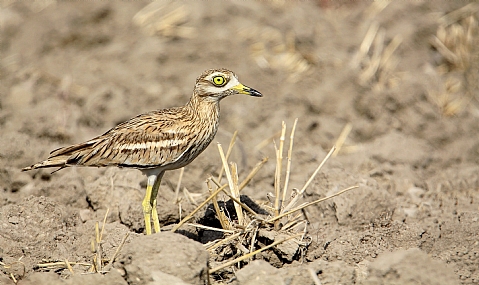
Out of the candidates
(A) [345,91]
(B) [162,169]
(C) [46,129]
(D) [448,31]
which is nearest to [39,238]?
(B) [162,169]

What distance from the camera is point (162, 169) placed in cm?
517

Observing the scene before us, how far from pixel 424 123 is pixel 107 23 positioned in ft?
16.1

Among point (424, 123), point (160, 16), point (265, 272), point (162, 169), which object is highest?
point (160, 16)

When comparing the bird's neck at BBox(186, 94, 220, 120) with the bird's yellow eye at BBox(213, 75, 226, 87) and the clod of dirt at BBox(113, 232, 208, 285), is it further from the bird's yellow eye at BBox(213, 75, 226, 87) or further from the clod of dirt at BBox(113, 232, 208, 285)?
the clod of dirt at BBox(113, 232, 208, 285)

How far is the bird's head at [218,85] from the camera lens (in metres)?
5.21

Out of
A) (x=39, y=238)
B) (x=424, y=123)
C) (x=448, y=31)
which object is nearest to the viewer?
(x=39, y=238)

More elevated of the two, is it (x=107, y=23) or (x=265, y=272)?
(x=107, y=23)

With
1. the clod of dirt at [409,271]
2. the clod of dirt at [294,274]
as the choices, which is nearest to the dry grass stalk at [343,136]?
the clod of dirt at [294,274]

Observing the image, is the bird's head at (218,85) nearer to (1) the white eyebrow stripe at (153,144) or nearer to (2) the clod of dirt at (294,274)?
(1) the white eyebrow stripe at (153,144)

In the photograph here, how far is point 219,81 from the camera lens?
5.23 m

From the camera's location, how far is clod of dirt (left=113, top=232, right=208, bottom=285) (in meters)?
3.95

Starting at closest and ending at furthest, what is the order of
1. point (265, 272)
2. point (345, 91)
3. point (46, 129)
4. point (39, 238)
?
point (265, 272), point (39, 238), point (46, 129), point (345, 91)

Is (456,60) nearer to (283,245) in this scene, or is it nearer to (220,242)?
(283,245)

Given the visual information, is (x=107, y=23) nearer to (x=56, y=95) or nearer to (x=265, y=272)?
(x=56, y=95)
